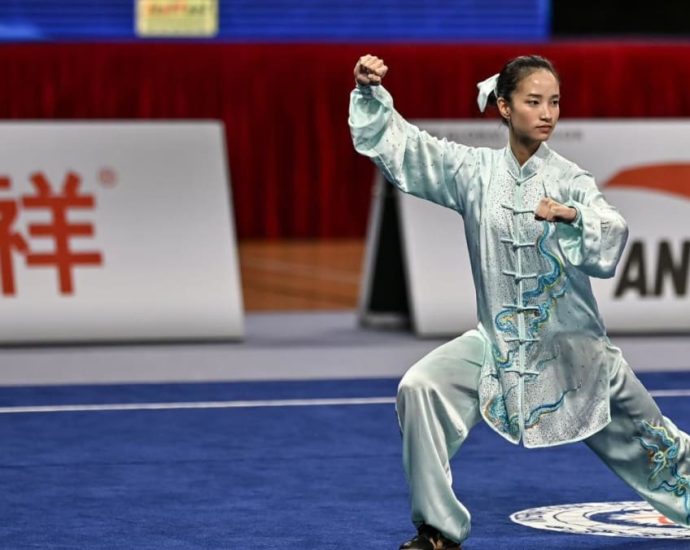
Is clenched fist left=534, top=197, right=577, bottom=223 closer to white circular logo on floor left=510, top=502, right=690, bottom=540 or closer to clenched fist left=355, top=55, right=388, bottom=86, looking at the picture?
clenched fist left=355, top=55, right=388, bottom=86

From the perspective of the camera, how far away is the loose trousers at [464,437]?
14.5 ft

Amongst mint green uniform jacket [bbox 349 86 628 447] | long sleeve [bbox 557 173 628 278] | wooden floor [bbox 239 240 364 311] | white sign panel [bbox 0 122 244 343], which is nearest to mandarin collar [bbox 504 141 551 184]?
mint green uniform jacket [bbox 349 86 628 447]

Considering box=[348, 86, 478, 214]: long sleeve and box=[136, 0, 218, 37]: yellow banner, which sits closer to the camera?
box=[348, 86, 478, 214]: long sleeve

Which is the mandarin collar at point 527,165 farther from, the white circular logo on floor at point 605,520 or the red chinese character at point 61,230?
the red chinese character at point 61,230

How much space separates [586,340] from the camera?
4609 millimetres

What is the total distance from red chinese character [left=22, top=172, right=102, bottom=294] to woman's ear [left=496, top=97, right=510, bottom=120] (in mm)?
4779

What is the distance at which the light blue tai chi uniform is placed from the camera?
15.0 ft

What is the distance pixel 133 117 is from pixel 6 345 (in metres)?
2.57

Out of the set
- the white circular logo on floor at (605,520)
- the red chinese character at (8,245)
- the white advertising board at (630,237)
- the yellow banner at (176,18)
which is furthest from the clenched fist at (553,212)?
the yellow banner at (176,18)

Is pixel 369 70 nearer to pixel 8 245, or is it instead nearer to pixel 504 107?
pixel 504 107

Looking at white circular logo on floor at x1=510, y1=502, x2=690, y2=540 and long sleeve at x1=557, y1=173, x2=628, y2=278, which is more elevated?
long sleeve at x1=557, y1=173, x2=628, y2=278

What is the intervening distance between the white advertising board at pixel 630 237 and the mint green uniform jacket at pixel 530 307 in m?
4.66

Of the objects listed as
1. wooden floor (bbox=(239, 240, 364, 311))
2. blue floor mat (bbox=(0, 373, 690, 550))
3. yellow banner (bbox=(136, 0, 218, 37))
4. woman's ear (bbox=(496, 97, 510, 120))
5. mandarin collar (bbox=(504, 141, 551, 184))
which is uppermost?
woman's ear (bbox=(496, 97, 510, 120))

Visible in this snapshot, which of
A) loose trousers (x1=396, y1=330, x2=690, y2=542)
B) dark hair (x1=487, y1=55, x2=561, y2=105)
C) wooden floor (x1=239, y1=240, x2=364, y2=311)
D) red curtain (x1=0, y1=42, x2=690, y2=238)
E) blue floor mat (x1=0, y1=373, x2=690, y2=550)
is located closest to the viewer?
loose trousers (x1=396, y1=330, x2=690, y2=542)
